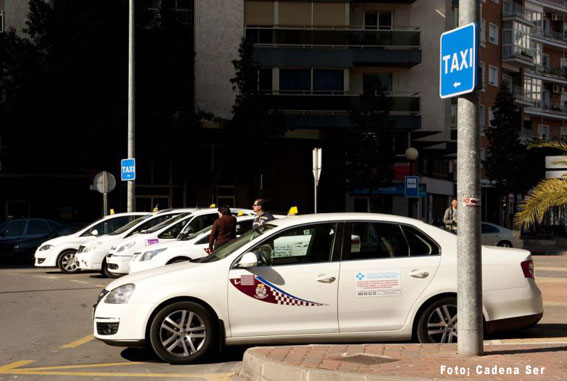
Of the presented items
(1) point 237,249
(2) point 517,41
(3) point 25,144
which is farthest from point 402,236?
(2) point 517,41

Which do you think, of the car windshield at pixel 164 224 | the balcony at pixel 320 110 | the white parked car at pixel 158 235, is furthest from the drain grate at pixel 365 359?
the balcony at pixel 320 110

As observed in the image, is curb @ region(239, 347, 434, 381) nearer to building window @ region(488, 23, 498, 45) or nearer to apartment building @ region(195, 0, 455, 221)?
apartment building @ region(195, 0, 455, 221)

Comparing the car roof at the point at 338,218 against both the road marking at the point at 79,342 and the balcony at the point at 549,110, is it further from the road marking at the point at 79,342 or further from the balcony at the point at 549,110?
the balcony at the point at 549,110

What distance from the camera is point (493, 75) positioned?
216ft

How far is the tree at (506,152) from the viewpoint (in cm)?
5228

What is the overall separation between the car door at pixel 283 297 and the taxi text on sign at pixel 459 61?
233 cm

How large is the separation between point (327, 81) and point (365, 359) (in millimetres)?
36203

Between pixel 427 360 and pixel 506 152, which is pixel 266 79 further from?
pixel 427 360

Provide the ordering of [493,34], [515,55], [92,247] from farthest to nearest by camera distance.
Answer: [515,55] → [493,34] → [92,247]

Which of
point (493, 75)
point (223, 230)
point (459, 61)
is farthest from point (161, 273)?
point (493, 75)

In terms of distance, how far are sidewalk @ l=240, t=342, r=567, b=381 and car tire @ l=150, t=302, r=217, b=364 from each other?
77cm

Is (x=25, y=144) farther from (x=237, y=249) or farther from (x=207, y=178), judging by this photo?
(x=237, y=249)

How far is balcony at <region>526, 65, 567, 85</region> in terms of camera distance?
74.4 m

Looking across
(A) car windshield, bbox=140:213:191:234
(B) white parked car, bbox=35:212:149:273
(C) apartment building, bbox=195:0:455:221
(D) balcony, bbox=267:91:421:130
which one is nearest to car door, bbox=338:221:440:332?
(A) car windshield, bbox=140:213:191:234
